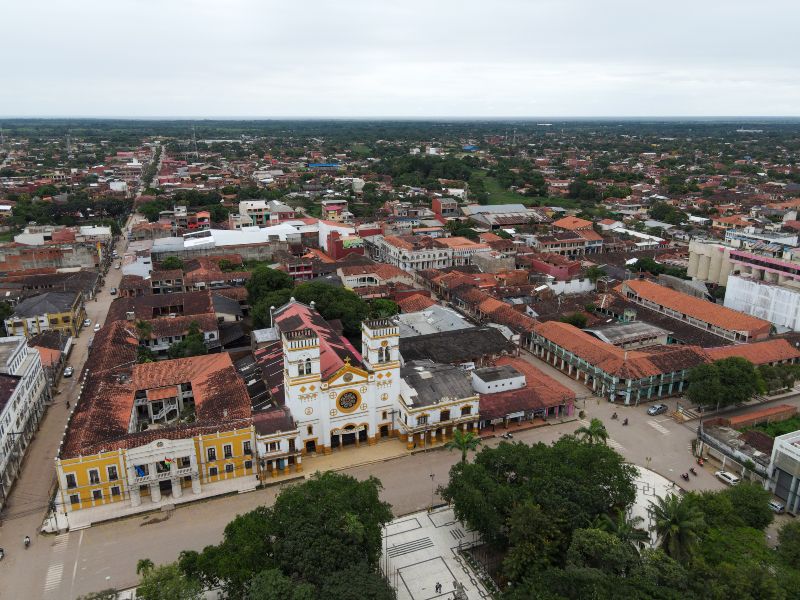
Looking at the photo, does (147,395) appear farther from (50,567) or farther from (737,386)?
(737,386)

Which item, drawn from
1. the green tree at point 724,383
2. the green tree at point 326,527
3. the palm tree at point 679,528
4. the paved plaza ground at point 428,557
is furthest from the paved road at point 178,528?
the palm tree at point 679,528

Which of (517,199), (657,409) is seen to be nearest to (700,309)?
(657,409)

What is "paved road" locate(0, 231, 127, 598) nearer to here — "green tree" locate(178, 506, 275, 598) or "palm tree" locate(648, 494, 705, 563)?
"green tree" locate(178, 506, 275, 598)

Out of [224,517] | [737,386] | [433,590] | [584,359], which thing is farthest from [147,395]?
[737,386]

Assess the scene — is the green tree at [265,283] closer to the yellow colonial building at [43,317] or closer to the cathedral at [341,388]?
the yellow colonial building at [43,317]

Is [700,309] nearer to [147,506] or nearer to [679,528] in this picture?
[679,528]

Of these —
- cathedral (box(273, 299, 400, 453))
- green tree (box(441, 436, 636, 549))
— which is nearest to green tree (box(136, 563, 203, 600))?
green tree (box(441, 436, 636, 549))

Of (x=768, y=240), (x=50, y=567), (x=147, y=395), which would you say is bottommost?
(x=50, y=567)
